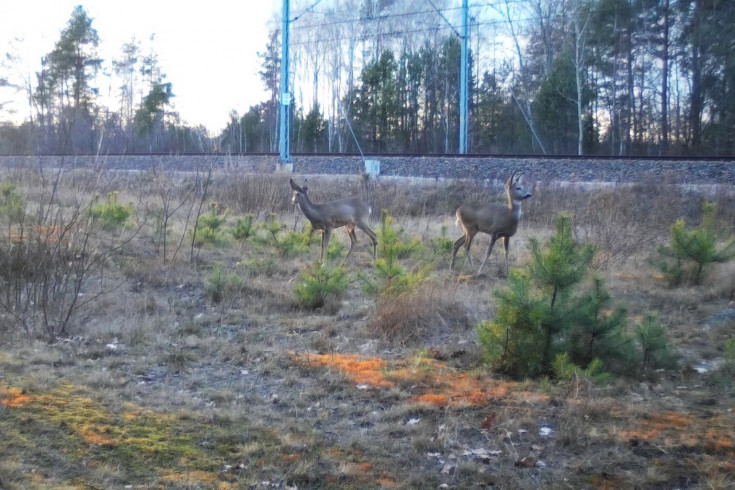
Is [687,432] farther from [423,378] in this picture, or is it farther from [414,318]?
[414,318]

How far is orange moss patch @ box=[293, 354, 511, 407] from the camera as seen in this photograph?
576cm

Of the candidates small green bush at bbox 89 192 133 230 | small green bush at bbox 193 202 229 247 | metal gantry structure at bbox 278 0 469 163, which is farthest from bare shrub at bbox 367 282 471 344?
metal gantry structure at bbox 278 0 469 163

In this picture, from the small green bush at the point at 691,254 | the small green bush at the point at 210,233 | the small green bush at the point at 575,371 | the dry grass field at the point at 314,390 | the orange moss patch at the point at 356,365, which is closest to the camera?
the dry grass field at the point at 314,390

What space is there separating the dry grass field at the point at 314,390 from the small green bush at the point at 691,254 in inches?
6.2

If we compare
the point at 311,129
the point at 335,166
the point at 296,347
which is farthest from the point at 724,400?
the point at 311,129

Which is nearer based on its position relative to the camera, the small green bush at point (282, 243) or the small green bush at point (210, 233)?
the small green bush at point (282, 243)

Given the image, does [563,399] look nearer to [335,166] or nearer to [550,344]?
[550,344]

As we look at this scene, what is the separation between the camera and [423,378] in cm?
630

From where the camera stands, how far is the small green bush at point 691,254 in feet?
33.1

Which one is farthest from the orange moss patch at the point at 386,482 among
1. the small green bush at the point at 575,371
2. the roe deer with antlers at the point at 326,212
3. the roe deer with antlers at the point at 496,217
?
the roe deer with antlers at the point at 326,212

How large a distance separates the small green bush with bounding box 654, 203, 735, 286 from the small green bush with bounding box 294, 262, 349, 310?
180 inches

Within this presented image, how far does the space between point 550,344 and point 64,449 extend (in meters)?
3.71

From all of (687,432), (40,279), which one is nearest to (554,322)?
(687,432)

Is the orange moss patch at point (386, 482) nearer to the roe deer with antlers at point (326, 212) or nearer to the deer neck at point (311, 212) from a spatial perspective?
the roe deer with antlers at point (326, 212)
